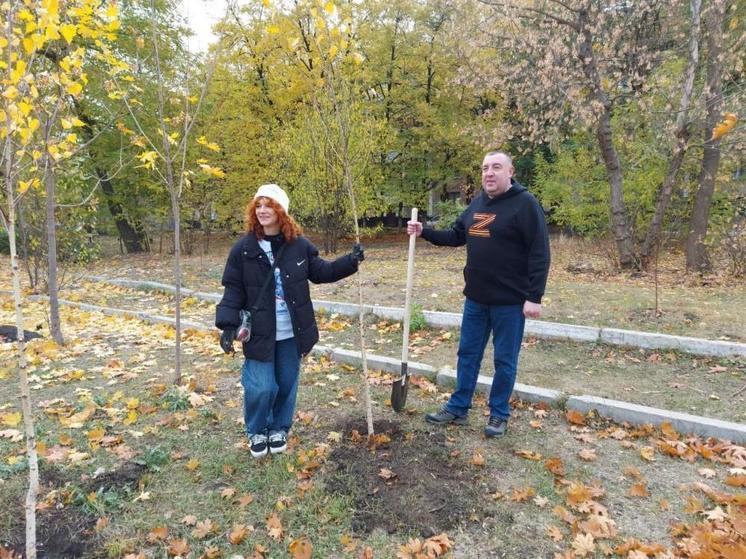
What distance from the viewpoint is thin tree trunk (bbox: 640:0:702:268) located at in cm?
878

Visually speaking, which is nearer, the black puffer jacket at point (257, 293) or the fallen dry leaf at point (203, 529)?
the fallen dry leaf at point (203, 529)

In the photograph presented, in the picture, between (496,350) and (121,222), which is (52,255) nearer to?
(496,350)

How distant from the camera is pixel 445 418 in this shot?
3697mm

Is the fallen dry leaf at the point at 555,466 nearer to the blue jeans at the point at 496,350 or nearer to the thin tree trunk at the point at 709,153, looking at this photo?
the blue jeans at the point at 496,350

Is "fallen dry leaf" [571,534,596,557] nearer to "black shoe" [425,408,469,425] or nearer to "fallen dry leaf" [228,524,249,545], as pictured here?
"black shoe" [425,408,469,425]

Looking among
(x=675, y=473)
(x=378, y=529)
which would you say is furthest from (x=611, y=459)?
(x=378, y=529)

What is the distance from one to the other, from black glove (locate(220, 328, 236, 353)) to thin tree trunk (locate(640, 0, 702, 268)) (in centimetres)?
827

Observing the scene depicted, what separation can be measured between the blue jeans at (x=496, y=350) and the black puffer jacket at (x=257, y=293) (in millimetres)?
1082

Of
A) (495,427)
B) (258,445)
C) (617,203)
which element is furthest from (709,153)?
(258,445)

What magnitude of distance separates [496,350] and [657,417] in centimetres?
133

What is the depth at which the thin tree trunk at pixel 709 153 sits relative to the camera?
28.0 ft

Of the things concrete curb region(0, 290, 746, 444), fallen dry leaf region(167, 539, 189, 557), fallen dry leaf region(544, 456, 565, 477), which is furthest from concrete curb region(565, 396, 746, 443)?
fallen dry leaf region(167, 539, 189, 557)

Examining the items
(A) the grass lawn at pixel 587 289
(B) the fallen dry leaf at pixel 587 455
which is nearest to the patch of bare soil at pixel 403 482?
(B) the fallen dry leaf at pixel 587 455

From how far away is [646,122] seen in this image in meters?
10.3
